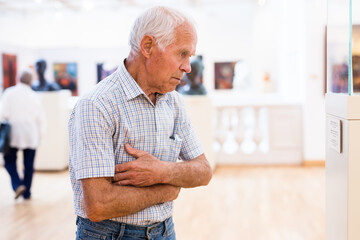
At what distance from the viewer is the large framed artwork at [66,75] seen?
1438 centimetres

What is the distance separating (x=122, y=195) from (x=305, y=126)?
6.82m

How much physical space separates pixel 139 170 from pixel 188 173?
0.76ft

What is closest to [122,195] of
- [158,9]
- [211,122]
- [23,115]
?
[158,9]

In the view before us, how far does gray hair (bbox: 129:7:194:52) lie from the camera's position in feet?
4.83

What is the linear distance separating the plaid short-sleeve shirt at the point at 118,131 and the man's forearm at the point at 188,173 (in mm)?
53

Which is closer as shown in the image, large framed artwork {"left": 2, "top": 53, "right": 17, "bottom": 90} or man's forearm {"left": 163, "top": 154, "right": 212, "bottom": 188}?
man's forearm {"left": 163, "top": 154, "right": 212, "bottom": 188}

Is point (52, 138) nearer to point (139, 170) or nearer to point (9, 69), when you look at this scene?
point (139, 170)

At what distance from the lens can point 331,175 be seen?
2086 mm

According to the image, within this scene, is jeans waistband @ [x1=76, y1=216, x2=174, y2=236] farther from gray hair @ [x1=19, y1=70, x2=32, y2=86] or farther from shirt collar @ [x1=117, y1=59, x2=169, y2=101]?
gray hair @ [x1=19, y1=70, x2=32, y2=86]

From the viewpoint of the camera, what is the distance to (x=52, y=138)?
7.72 meters

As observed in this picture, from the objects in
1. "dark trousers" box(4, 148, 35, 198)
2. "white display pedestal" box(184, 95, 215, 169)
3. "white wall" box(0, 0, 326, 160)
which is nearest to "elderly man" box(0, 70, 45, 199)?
"dark trousers" box(4, 148, 35, 198)

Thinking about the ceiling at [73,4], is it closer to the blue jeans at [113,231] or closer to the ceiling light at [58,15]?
the ceiling light at [58,15]

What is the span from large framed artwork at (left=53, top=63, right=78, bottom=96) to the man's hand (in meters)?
13.4

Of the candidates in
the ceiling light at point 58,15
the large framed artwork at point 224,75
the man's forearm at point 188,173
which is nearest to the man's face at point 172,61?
the man's forearm at point 188,173
